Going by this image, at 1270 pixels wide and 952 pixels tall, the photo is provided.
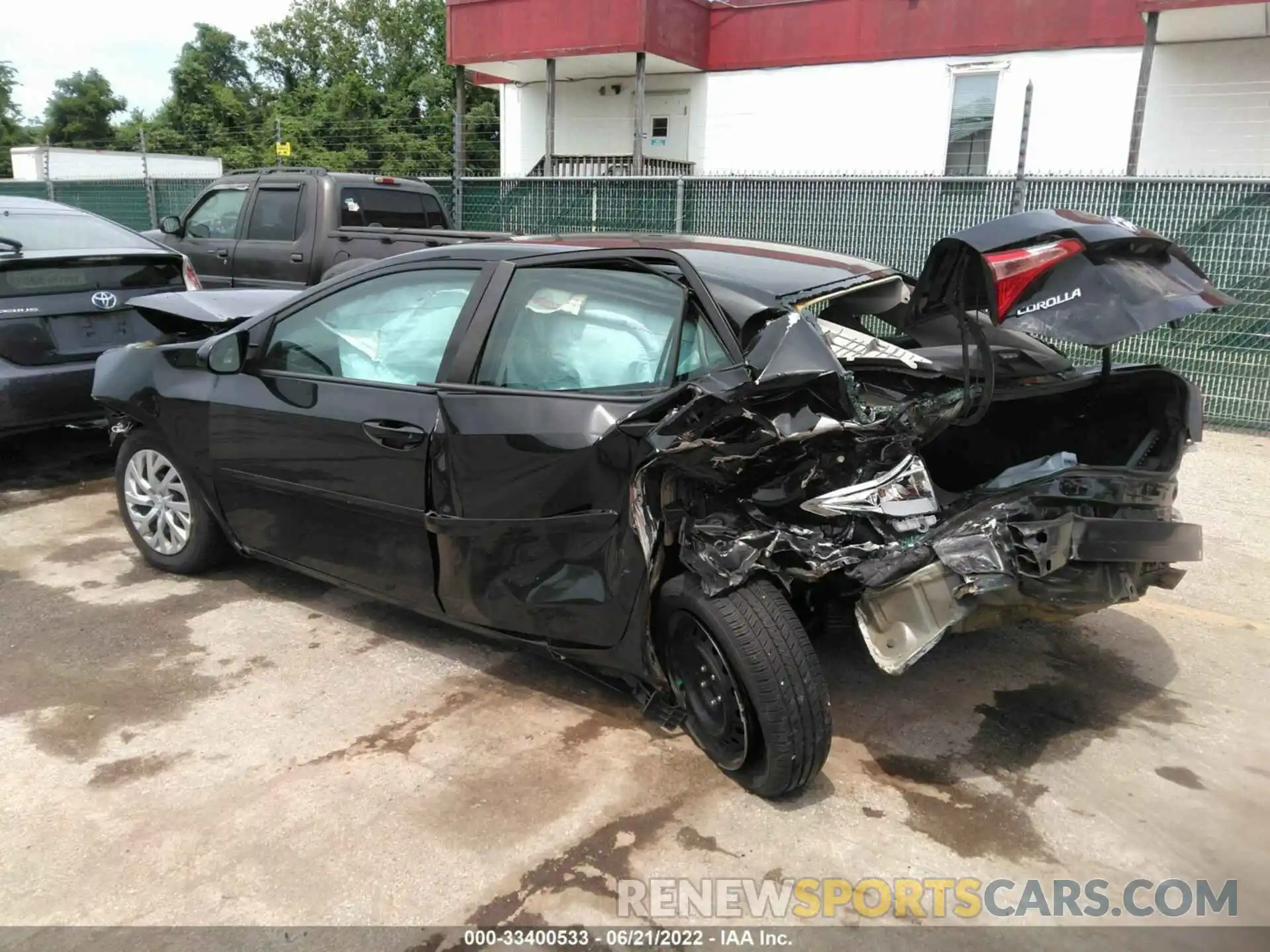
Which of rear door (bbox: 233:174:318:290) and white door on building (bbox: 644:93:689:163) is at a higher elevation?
white door on building (bbox: 644:93:689:163)

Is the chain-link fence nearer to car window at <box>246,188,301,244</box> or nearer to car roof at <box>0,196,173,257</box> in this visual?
car window at <box>246,188,301,244</box>

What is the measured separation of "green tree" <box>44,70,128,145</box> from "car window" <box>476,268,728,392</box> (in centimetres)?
5403

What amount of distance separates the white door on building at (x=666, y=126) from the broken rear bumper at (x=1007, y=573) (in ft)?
52.0

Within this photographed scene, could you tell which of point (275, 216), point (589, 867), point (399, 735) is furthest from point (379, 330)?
point (275, 216)

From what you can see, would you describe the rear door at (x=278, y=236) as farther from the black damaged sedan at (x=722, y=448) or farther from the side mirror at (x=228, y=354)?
A: the black damaged sedan at (x=722, y=448)

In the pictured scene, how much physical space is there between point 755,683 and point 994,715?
1258mm

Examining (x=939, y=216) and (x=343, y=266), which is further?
(x=939, y=216)

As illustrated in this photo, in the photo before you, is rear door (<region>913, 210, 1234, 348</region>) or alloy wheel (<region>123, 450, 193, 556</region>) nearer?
rear door (<region>913, 210, 1234, 348</region>)

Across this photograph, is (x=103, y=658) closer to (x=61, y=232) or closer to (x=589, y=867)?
(x=589, y=867)

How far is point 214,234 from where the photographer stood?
9.85 metres

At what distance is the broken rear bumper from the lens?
289cm

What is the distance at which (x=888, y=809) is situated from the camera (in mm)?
2988

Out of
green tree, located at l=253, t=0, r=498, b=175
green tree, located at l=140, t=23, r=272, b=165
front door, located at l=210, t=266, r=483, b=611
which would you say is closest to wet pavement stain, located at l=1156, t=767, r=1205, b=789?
front door, located at l=210, t=266, r=483, b=611

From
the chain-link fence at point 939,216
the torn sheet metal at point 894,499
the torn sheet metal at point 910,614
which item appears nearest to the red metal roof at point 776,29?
the chain-link fence at point 939,216
